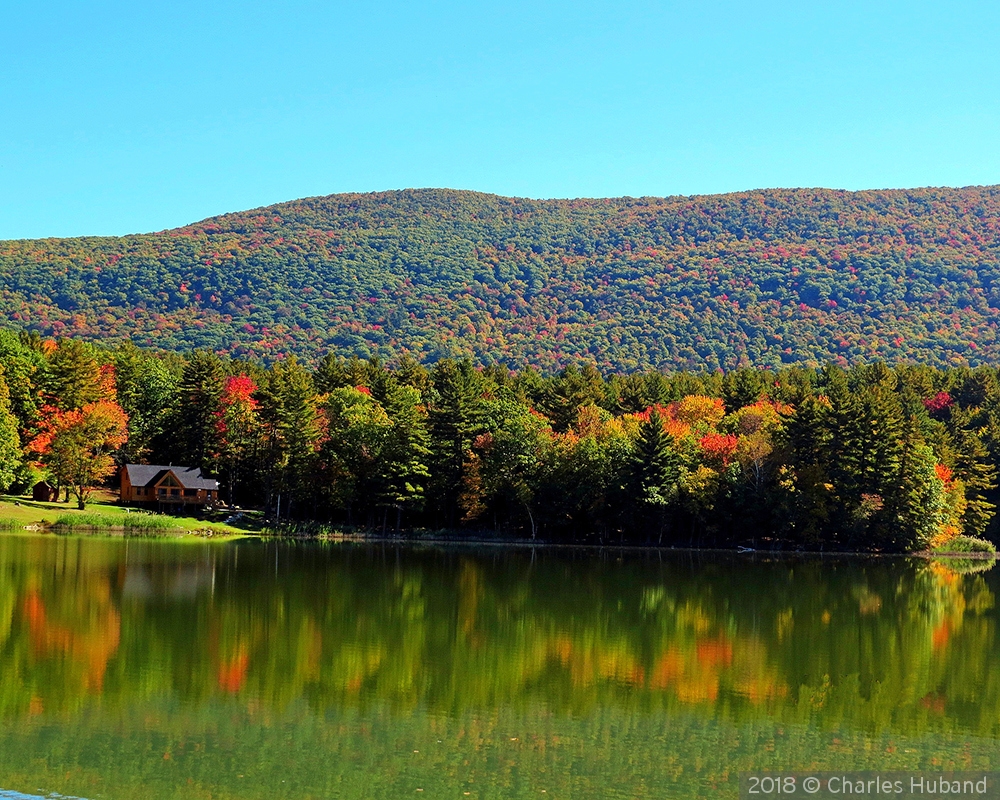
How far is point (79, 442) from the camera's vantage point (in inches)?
3125

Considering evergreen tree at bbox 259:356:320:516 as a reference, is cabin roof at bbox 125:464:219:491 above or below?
below

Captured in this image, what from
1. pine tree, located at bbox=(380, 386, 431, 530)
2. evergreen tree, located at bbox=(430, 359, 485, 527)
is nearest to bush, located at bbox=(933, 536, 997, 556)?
evergreen tree, located at bbox=(430, 359, 485, 527)

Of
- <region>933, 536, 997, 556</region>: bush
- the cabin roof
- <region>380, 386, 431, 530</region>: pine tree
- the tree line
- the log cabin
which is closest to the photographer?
the tree line

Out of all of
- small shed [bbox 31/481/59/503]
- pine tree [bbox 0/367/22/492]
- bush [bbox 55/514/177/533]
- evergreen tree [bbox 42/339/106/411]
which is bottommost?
bush [bbox 55/514/177/533]

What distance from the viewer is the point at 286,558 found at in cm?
5703

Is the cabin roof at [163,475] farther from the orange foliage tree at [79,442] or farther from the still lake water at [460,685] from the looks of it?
the still lake water at [460,685]

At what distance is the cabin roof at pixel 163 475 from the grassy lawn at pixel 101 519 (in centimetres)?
410

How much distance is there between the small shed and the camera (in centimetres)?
8188

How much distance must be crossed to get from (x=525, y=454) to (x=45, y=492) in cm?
3497

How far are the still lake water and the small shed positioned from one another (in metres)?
38.5

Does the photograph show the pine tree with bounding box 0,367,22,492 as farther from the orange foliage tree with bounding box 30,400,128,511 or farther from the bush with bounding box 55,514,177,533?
the bush with bounding box 55,514,177,533

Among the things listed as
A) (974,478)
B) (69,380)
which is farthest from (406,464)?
(974,478)

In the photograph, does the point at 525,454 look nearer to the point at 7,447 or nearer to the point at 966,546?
the point at 966,546

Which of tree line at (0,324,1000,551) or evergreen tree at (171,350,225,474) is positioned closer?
tree line at (0,324,1000,551)
